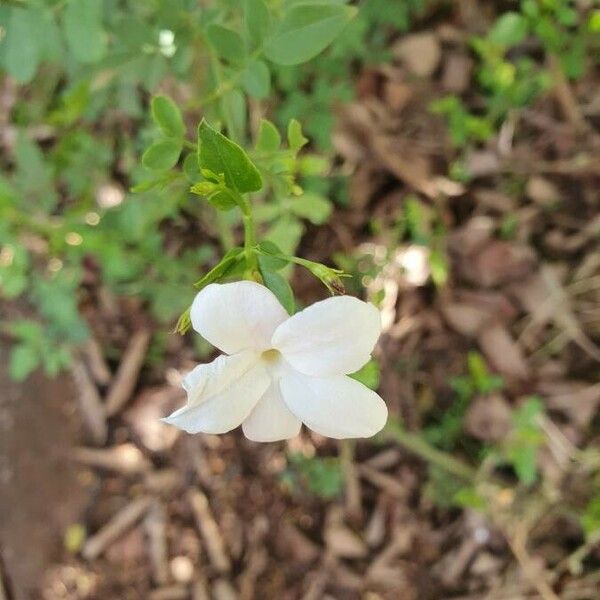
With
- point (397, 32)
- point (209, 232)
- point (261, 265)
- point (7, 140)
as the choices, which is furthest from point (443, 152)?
point (261, 265)

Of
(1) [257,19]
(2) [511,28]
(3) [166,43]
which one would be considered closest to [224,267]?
(1) [257,19]

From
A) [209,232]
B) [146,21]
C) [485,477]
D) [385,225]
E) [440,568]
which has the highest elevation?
[146,21]

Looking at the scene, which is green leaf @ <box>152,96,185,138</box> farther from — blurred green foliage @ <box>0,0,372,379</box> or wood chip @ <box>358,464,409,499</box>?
wood chip @ <box>358,464,409,499</box>

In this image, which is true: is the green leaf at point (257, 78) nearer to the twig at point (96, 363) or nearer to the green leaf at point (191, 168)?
the green leaf at point (191, 168)

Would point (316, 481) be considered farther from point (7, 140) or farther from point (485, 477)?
point (7, 140)

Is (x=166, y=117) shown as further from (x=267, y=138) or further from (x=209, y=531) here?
(x=209, y=531)

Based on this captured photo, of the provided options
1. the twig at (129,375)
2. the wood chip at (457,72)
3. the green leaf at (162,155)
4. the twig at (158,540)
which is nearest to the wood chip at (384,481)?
the twig at (158,540)
